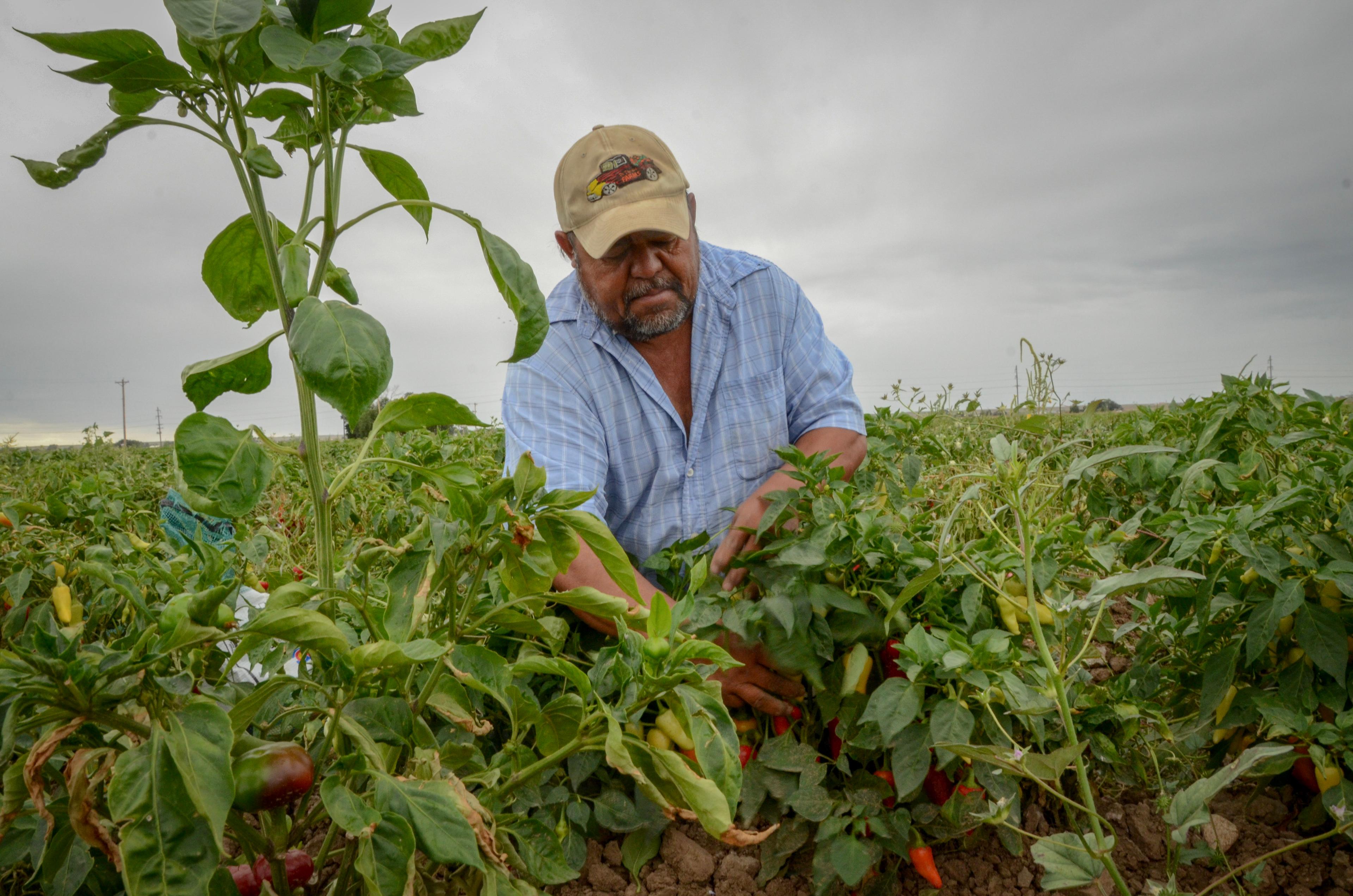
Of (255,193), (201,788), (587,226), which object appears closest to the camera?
(201,788)

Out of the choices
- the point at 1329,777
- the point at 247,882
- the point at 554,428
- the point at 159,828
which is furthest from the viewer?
the point at 554,428

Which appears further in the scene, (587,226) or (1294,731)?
(587,226)

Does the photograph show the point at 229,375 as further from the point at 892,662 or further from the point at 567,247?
the point at 567,247

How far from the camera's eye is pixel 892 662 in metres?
1.59

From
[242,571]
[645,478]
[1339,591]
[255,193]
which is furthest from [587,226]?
[1339,591]

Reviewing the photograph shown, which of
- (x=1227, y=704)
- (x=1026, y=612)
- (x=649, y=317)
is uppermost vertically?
(x=649, y=317)

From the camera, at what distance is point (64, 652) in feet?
2.26

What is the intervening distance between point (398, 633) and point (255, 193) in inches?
18.6

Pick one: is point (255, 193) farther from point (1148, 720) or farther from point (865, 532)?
point (1148, 720)

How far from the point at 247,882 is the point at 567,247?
2260 millimetres

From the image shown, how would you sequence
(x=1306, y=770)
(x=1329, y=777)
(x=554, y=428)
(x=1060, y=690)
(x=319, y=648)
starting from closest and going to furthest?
(x=319, y=648)
(x=1060, y=690)
(x=1329, y=777)
(x=1306, y=770)
(x=554, y=428)

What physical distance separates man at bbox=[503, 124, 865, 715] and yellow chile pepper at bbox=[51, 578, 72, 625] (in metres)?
1.11

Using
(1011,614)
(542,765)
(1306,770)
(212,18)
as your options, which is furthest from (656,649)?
(1306,770)

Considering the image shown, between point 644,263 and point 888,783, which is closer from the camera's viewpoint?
point 888,783
